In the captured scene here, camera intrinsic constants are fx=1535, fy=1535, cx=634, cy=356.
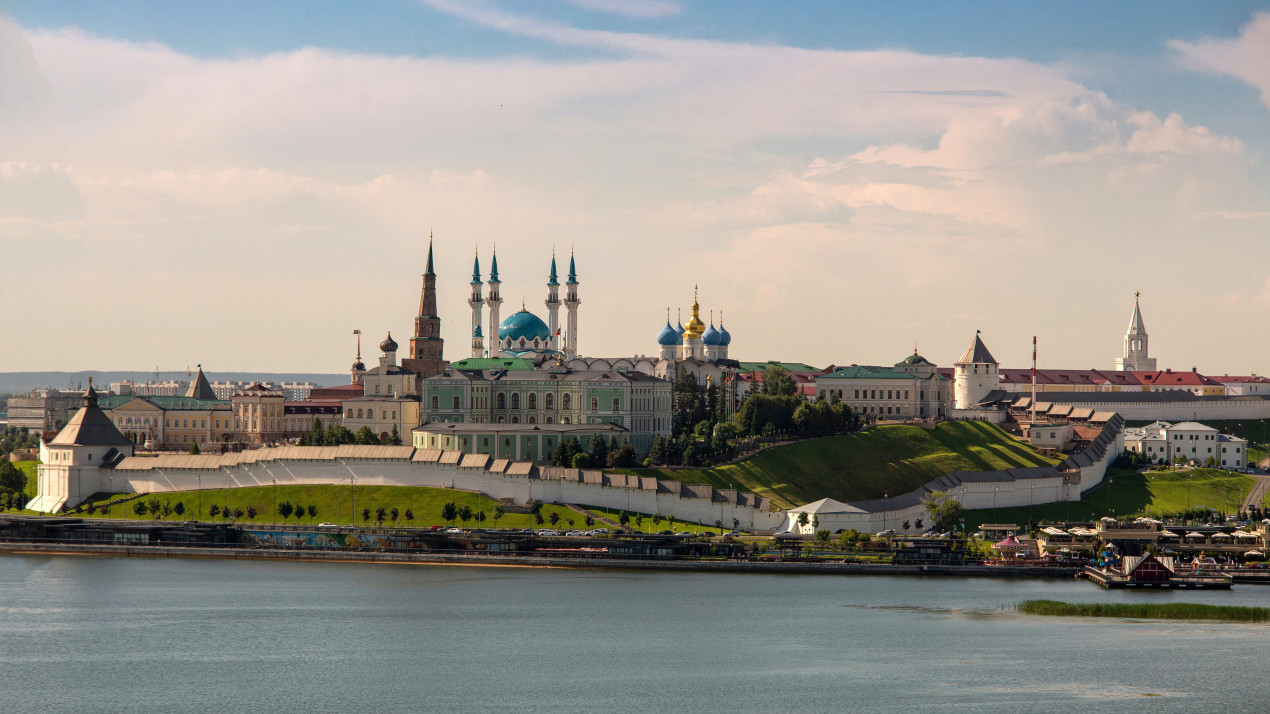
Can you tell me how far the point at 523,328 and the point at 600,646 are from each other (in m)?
78.7

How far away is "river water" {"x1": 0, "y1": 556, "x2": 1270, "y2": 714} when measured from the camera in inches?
1714

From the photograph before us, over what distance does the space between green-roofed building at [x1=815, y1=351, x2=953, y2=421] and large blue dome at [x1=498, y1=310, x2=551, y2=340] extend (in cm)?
2330

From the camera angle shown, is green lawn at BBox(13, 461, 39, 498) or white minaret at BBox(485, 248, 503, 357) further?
white minaret at BBox(485, 248, 503, 357)

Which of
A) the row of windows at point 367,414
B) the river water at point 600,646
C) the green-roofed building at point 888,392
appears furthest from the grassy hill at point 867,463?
the row of windows at point 367,414

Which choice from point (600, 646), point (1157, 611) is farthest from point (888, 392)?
point (600, 646)

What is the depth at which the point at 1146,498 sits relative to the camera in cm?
9569

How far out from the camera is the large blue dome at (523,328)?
127m

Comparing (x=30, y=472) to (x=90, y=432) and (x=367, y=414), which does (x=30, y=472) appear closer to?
(x=90, y=432)

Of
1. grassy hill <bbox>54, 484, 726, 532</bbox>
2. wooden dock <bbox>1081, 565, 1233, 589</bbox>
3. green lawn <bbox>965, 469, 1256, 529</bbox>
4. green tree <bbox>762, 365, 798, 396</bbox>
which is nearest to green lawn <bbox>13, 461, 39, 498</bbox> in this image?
grassy hill <bbox>54, 484, 726, 532</bbox>

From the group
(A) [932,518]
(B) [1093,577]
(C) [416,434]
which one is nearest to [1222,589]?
(B) [1093,577]

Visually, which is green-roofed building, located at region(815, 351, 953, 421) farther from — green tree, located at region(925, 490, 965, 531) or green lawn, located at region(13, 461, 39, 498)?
green lawn, located at region(13, 461, 39, 498)

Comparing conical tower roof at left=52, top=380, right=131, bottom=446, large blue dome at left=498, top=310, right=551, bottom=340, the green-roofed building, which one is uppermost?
large blue dome at left=498, top=310, right=551, bottom=340

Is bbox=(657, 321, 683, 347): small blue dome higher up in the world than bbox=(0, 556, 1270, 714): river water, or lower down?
higher up

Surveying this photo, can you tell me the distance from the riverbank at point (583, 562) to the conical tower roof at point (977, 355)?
59.4 m
